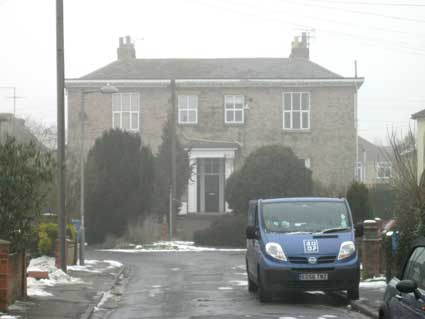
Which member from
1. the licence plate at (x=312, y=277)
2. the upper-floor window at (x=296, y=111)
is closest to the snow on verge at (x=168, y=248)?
the upper-floor window at (x=296, y=111)

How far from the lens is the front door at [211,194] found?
186ft

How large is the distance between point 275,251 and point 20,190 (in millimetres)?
4700

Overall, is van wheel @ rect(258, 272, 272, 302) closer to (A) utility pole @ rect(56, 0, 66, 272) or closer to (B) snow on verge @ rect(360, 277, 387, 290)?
(B) snow on verge @ rect(360, 277, 387, 290)

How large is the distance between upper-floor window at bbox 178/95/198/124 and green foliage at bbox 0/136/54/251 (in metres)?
39.3

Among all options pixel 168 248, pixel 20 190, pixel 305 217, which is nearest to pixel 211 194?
pixel 168 248

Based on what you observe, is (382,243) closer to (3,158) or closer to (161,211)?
(3,158)

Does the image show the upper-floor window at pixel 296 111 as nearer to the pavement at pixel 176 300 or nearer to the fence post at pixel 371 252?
the pavement at pixel 176 300

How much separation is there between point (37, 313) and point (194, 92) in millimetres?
40986

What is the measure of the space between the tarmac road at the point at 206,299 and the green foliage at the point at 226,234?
42.8ft

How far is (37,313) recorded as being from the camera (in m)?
16.4

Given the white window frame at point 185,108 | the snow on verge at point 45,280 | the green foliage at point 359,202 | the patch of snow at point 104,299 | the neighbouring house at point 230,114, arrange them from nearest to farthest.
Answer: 1. the patch of snow at point 104,299
2. the snow on verge at point 45,280
3. the green foliage at point 359,202
4. the neighbouring house at point 230,114
5. the white window frame at point 185,108

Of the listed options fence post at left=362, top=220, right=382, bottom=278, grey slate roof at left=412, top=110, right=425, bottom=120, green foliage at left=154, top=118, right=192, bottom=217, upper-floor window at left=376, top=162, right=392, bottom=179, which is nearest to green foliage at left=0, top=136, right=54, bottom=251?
fence post at left=362, top=220, right=382, bottom=278

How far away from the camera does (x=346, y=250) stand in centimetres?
1781

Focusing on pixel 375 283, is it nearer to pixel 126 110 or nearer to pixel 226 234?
pixel 226 234
